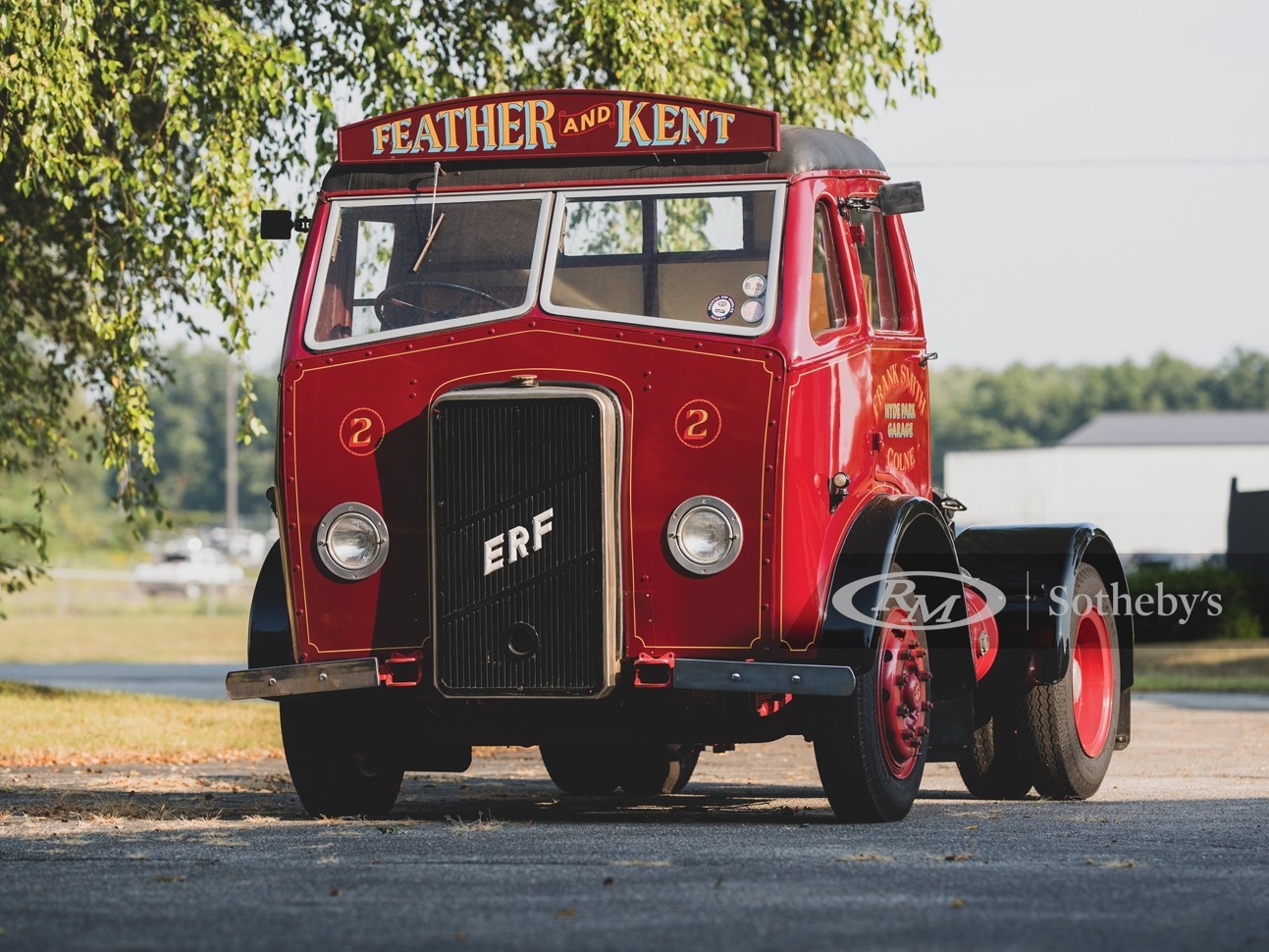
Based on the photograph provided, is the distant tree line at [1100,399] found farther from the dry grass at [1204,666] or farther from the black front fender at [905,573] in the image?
the black front fender at [905,573]

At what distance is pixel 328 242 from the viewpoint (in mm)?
9930

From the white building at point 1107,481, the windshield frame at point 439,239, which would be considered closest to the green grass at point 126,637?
the windshield frame at point 439,239

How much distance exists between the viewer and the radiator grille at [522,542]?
910 cm

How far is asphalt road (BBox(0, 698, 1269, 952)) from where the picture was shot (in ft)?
20.2

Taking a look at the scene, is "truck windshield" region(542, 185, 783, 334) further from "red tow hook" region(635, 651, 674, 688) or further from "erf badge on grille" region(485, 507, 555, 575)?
"red tow hook" region(635, 651, 674, 688)

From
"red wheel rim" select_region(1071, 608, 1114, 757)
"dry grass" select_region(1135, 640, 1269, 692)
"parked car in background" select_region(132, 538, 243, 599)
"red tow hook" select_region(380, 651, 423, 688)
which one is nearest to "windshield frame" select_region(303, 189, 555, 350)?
"red tow hook" select_region(380, 651, 423, 688)

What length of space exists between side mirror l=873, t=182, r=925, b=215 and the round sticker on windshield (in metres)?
0.96

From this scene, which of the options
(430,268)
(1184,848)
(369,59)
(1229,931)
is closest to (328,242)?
(430,268)

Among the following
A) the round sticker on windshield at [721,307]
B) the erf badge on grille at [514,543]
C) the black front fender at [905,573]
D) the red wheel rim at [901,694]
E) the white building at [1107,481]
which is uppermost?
the round sticker on windshield at [721,307]

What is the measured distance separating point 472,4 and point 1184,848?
10821 mm

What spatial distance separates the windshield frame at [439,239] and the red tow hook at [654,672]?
168 cm

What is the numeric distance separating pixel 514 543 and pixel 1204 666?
860 inches

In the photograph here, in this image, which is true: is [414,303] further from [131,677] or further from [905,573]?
[131,677]

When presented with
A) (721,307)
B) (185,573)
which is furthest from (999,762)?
(185,573)
